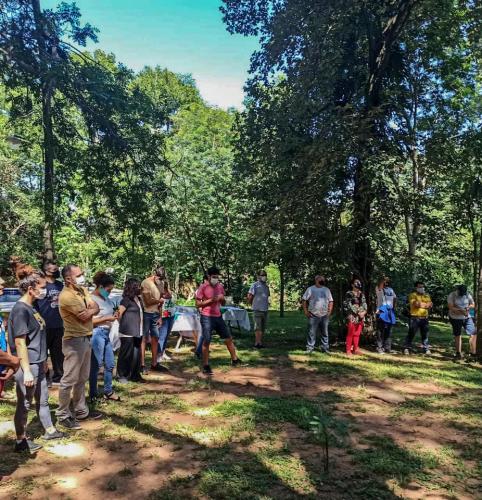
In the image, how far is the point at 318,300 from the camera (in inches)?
401

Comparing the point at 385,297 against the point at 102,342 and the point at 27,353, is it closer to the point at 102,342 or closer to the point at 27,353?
the point at 102,342

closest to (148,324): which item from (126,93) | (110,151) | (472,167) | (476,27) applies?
(110,151)

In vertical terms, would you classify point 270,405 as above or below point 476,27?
below

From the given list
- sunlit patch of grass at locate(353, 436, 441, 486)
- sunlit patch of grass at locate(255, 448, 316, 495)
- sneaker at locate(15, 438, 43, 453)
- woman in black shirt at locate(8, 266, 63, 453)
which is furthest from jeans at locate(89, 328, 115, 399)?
sunlit patch of grass at locate(353, 436, 441, 486)

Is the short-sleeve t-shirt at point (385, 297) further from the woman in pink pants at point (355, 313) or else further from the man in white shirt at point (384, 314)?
the woman in pink pants at point (355, 313)

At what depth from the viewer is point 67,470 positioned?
4203mm

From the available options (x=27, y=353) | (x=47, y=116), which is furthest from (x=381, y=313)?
(x=27, y=353)

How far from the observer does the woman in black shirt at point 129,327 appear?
22.6 feet

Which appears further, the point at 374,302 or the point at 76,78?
the point at 374,302

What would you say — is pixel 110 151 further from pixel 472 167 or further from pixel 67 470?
pixel 472 167

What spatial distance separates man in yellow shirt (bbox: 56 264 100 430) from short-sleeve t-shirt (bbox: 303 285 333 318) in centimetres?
595

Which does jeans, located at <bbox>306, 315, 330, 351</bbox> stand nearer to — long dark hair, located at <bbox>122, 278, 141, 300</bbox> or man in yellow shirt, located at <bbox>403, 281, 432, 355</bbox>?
man in yellow shirt, located at <bbox>403, 281, 432, 355</bbox>

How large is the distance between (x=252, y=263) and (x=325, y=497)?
9.88m

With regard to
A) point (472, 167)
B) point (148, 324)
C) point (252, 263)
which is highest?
point (472, 167)
